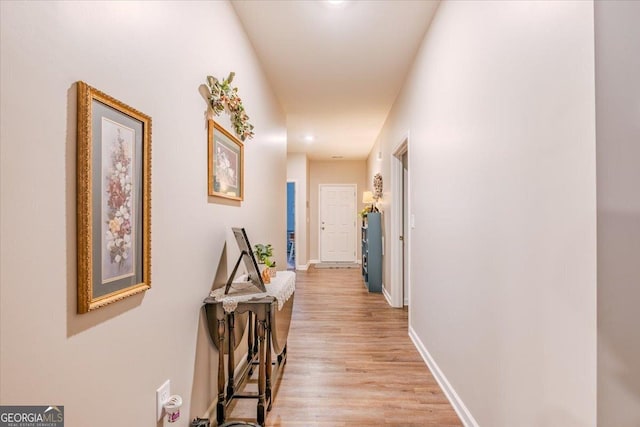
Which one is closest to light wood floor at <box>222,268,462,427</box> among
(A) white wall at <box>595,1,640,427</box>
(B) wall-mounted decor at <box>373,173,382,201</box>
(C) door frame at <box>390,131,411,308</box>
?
(C) door frame at <box>390,131,411,308</box>

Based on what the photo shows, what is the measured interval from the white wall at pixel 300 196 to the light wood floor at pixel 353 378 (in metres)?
3.39

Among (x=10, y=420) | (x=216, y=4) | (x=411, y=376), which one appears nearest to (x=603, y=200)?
(x=10, y=420)

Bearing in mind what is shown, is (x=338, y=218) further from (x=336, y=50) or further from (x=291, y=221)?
(x=336, y=50)

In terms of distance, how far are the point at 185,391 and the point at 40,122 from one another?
1.32 meters

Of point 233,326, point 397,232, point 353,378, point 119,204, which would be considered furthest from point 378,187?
point 119,204

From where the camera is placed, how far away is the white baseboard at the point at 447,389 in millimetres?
1801

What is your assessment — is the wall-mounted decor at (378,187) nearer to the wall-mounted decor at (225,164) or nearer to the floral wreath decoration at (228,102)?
the floral wreath decoration at (228,102)

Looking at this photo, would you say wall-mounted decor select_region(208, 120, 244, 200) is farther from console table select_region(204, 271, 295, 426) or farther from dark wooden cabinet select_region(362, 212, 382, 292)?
dark wooden cabinet select_region(362, 212, 382, 292)

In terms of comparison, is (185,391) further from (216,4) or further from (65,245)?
(216,4)

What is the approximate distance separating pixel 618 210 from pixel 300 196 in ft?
22.4

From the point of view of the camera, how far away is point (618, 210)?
0.81 metres

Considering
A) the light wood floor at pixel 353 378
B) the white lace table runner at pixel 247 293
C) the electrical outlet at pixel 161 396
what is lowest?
the light wood floor at pixel 353 378

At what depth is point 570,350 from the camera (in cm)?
102

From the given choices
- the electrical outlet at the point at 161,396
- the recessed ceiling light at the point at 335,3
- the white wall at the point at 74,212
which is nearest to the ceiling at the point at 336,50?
the recessed ceiling light at the point at 335,3
